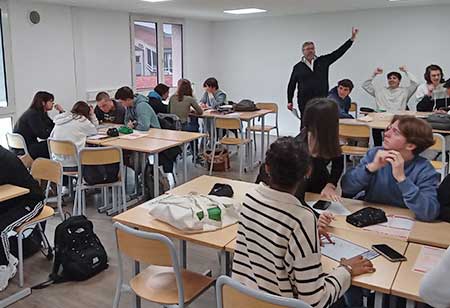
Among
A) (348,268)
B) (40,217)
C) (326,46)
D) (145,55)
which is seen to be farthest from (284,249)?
(326,46)

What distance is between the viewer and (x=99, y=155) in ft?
12.5

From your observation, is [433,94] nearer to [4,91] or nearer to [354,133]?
[354,133]

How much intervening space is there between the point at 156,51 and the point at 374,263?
6813 millimetres

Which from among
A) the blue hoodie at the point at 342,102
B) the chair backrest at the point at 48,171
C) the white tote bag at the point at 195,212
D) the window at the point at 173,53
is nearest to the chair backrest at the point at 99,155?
the chair backrest at the point at 48,171

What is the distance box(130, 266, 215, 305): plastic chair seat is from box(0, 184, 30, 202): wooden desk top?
3.58ft

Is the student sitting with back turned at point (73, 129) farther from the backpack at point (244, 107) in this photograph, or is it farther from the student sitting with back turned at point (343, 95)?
the student sitting with back turned at point (343, 95)

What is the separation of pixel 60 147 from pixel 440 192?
10.6 ft

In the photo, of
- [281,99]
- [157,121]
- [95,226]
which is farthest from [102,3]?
[281,99]

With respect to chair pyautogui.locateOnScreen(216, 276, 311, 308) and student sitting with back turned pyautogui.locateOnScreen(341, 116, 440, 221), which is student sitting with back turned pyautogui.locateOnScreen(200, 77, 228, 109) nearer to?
student sitting with back turned pyautogui.locateOnScreen(341, 116, 440, 221)

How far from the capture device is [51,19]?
231 inches

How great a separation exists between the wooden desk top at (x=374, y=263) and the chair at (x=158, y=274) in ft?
0.87

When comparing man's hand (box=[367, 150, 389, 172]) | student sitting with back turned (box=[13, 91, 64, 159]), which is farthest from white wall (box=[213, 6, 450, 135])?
man's hand (box=[367, 150, 389, 172])

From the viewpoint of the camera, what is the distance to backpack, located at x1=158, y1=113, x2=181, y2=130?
18.6 ft

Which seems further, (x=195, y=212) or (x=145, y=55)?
(x=145, y=55)
